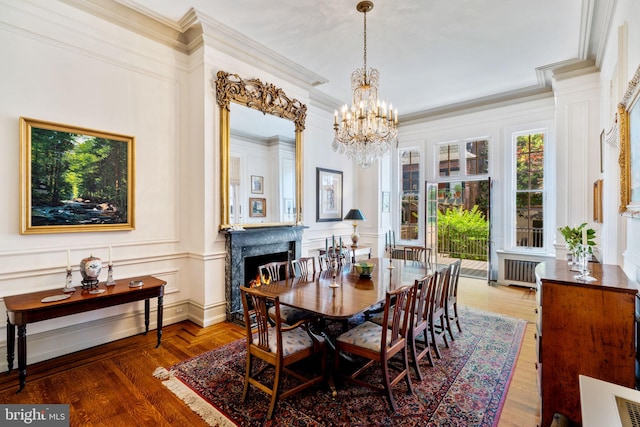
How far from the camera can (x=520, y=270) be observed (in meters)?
5.55

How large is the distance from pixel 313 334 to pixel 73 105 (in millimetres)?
3182

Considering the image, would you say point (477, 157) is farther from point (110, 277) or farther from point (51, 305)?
point (51, 305)

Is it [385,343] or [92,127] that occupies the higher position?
[92,127]

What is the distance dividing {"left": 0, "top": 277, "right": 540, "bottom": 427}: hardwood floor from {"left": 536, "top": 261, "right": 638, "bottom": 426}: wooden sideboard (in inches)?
12.7

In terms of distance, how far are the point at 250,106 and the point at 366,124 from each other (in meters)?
1.68

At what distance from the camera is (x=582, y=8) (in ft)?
10.4

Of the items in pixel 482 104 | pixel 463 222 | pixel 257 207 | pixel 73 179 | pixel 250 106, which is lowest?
pixel 463 222

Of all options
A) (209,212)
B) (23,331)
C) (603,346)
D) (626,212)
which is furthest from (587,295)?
(23,331)

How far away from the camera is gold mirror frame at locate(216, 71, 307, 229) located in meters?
3.81

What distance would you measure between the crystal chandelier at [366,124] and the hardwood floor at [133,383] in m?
2.51

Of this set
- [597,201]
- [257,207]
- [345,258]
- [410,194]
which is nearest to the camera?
[597,201]

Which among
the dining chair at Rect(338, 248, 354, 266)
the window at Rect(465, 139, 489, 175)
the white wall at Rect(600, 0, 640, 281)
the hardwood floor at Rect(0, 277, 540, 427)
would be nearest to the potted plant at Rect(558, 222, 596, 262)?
the white wall at Rect(600, 0, 640, 281)

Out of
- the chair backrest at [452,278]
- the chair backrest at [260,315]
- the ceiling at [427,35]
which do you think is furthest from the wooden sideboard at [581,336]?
the ceiling at [427,35]

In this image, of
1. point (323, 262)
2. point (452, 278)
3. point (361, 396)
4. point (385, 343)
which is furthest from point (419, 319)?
point (323, 262)
